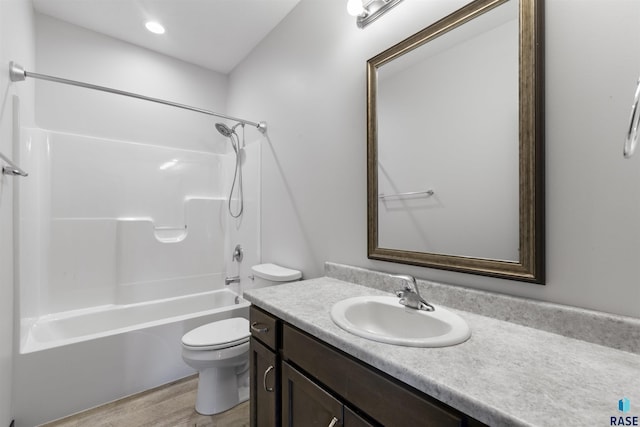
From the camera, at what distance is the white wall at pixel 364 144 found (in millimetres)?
741

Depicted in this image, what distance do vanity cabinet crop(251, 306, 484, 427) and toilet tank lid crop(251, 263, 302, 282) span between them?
1.76 ft

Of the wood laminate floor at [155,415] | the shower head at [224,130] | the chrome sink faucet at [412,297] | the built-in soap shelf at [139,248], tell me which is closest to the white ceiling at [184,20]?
the shower head at [224,130]

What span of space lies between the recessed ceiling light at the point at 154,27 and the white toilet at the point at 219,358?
215cm

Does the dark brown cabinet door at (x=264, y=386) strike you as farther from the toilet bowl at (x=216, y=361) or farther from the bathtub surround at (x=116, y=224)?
the bathtub surround at (x=116, y=224)

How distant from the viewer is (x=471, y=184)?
1.05m

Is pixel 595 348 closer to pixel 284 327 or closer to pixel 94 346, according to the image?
pixel 284 327

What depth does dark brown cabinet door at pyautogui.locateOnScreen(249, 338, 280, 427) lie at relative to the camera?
3.54 ft

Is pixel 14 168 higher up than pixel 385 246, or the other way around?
pixel 14 168

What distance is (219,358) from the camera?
1627 mm

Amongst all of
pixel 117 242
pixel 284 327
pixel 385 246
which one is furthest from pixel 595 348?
pixel 117 242

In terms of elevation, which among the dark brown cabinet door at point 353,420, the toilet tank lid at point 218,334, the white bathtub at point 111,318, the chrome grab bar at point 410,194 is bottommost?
the white bathtub at point 111,318

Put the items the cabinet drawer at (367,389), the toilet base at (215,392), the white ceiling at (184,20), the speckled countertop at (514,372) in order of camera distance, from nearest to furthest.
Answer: the speckled countertop at (514,372), the cabinet drawer at (367,389), the toilet base at (215,392), the white ceiling at (184,20)

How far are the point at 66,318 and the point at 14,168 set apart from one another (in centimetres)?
123

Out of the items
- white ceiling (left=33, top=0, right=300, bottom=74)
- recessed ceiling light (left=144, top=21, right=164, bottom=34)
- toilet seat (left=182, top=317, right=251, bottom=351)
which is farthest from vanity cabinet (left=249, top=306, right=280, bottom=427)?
recessed ceiling light (left=144, top=21, right=164, bottom=34)
